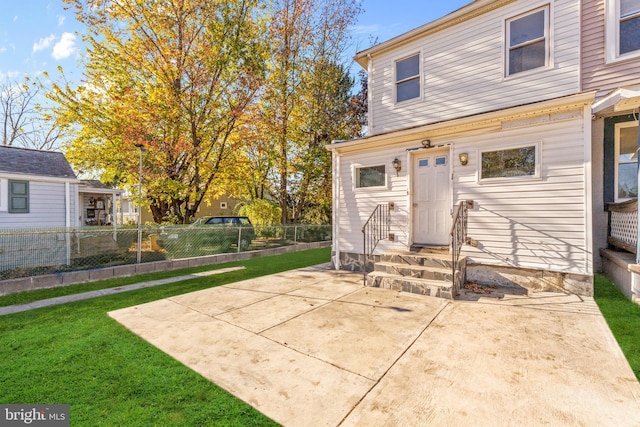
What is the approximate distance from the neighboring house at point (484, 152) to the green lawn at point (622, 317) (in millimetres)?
379

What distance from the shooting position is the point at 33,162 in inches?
361

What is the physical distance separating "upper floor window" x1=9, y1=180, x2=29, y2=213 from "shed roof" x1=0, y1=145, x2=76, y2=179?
1.23 feet

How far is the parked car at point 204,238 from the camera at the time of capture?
8.14m

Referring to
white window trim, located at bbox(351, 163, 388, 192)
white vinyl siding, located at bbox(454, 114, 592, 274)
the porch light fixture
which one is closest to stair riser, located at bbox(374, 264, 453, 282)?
white vinyl siding, located at bbox(454, 114, 592, 274)

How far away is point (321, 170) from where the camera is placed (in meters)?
14.8

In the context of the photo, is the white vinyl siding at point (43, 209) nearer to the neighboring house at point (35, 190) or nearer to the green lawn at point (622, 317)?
the neighboring house at point (35, 190)

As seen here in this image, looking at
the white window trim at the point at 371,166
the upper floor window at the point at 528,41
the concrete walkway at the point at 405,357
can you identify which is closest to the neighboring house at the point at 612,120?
the upper floor window at the point at 528,41

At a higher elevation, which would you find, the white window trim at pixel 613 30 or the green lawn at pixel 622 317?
the white window trim at pixel 613 30

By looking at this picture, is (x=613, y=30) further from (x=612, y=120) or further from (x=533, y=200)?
(x=533, y=200)

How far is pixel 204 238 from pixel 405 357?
7.48 meters

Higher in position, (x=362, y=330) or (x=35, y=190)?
(x=35, y=190)

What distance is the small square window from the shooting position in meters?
7.07

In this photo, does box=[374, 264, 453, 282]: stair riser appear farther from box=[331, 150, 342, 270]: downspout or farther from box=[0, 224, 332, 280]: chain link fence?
box=[0, 224, 332, 280]: chain link fence

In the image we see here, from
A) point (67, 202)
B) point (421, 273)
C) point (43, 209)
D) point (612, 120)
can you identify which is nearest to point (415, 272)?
point (421, 273)
